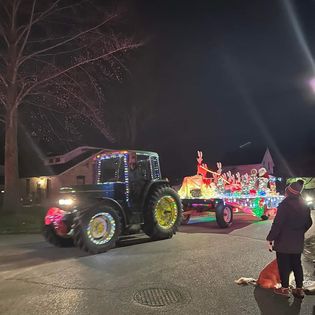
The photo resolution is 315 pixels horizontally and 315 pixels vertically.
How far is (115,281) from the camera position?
7.64 meters

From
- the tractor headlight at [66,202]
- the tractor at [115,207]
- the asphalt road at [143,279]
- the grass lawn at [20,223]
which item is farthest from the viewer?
the grass lawn at [20,223]

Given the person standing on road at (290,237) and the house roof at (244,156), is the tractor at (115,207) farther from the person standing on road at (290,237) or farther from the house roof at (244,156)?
the house roof at (244,156)

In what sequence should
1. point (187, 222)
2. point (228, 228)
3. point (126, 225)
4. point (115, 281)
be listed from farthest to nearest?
point (187, 222) → point (228, 228) → point (126, 225) → point (115, 281)

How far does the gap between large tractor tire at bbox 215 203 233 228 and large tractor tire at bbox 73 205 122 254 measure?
504cm

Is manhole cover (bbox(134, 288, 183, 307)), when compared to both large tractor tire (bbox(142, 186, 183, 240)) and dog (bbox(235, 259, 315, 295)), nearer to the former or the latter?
dog (bbox(235, 259, 315, 295))

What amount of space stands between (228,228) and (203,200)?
1400mm

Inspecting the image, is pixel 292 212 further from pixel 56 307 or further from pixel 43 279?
pixel 43 279

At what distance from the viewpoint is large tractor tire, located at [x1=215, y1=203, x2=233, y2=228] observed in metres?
15.1

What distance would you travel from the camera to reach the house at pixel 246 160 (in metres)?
51.6

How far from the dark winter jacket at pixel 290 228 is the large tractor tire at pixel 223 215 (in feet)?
28.7

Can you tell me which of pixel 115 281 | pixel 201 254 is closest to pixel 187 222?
pixel 201 254

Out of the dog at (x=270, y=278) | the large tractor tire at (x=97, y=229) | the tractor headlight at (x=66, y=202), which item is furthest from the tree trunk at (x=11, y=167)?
the dog at (x=270, y=278)

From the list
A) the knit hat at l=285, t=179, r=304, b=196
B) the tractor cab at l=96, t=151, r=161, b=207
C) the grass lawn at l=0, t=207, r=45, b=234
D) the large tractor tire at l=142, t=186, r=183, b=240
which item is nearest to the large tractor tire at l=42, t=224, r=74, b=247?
the tractor cab at l=96, t=151, r=161, b=207

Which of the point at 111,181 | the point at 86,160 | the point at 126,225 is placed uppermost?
the point at 86,160
